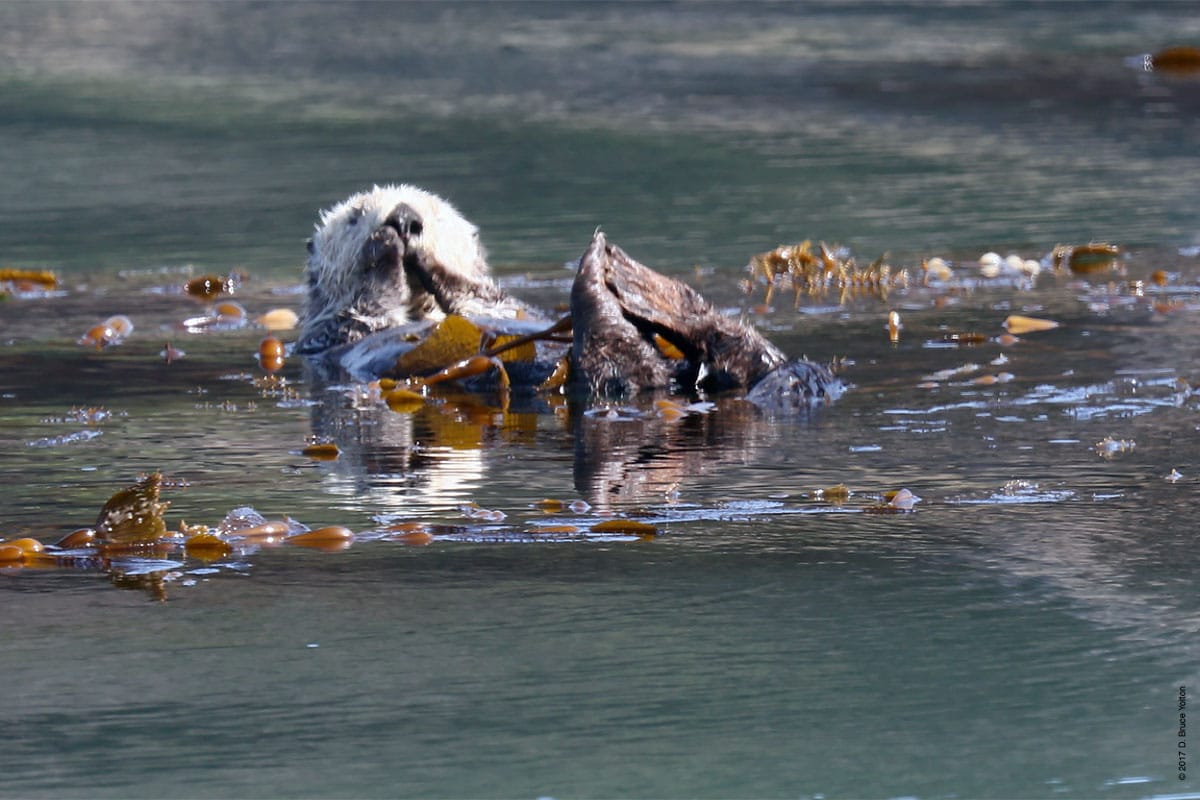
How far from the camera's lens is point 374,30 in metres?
18.4

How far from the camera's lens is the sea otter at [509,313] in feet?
18.2

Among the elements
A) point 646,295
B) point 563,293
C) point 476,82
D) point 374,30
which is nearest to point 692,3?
point 374,30

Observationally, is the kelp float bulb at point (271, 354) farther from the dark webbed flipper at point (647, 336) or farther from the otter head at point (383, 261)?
the dark webbed flipper at point (647, 336)

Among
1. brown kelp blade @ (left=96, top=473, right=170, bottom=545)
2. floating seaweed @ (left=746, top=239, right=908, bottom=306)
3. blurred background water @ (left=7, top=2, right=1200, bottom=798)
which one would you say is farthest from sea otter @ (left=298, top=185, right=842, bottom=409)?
brown kelp blade @ (left=96, top=473, right=170, bottom=545)

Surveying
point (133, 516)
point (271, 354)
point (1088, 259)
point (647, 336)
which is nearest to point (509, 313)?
point (271, 354)

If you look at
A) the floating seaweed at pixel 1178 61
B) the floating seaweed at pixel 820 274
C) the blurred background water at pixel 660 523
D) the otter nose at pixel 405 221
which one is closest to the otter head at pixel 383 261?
the otter nose at pixel 405 221

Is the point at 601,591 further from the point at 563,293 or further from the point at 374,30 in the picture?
the point at 374,30

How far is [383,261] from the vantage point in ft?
21.5

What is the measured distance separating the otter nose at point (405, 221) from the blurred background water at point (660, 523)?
77cm

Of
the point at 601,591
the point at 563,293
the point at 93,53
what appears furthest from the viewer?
the point at 93,53

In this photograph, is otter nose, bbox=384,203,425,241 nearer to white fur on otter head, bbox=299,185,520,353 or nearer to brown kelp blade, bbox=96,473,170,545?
white fur on otter head, bbox=299,185,520,353

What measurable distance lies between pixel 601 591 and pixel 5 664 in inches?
39.9

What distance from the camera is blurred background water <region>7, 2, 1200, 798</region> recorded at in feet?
9.12

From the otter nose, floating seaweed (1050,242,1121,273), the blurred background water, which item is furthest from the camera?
floating seaweed (1050,242,1121,273)
